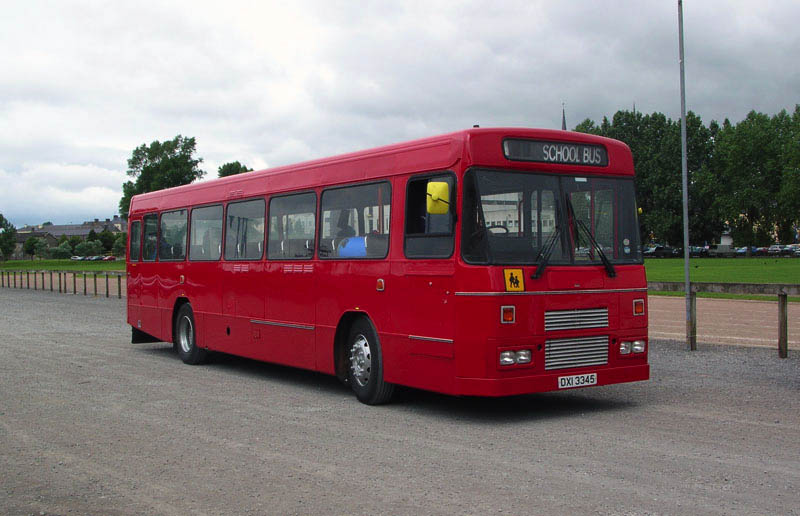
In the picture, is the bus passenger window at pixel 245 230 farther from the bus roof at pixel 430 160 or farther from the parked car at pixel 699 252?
the parked car at pixel 699 252

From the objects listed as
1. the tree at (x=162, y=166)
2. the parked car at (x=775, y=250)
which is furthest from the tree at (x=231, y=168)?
the parked car at (x=775, y=250)

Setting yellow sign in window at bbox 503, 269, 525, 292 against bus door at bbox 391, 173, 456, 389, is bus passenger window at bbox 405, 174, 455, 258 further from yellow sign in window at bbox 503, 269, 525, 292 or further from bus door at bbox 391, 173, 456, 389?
yellow sign in window at bbox 503, 269, 525, 292

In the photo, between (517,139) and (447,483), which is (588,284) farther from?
(447,483)

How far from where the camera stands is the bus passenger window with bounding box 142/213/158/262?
1644 centimetres

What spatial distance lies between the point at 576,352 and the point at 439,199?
6.84ft

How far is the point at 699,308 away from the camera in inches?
1011

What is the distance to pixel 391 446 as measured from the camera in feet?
25.6

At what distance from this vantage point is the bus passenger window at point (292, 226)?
11.5 m

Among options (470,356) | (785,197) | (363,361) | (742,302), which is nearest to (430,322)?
(470,356)

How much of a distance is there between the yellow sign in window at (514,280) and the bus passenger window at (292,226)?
3.34 meters

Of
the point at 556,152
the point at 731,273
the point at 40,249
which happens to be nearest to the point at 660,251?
the point at 731,273

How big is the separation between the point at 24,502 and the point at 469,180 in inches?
192

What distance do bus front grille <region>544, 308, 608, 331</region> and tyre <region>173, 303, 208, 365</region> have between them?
7137mm

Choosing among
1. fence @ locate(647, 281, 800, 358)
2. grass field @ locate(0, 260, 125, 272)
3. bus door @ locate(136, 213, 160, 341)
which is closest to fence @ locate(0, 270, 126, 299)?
grass field @ locate(0, 260, 125, 272)
